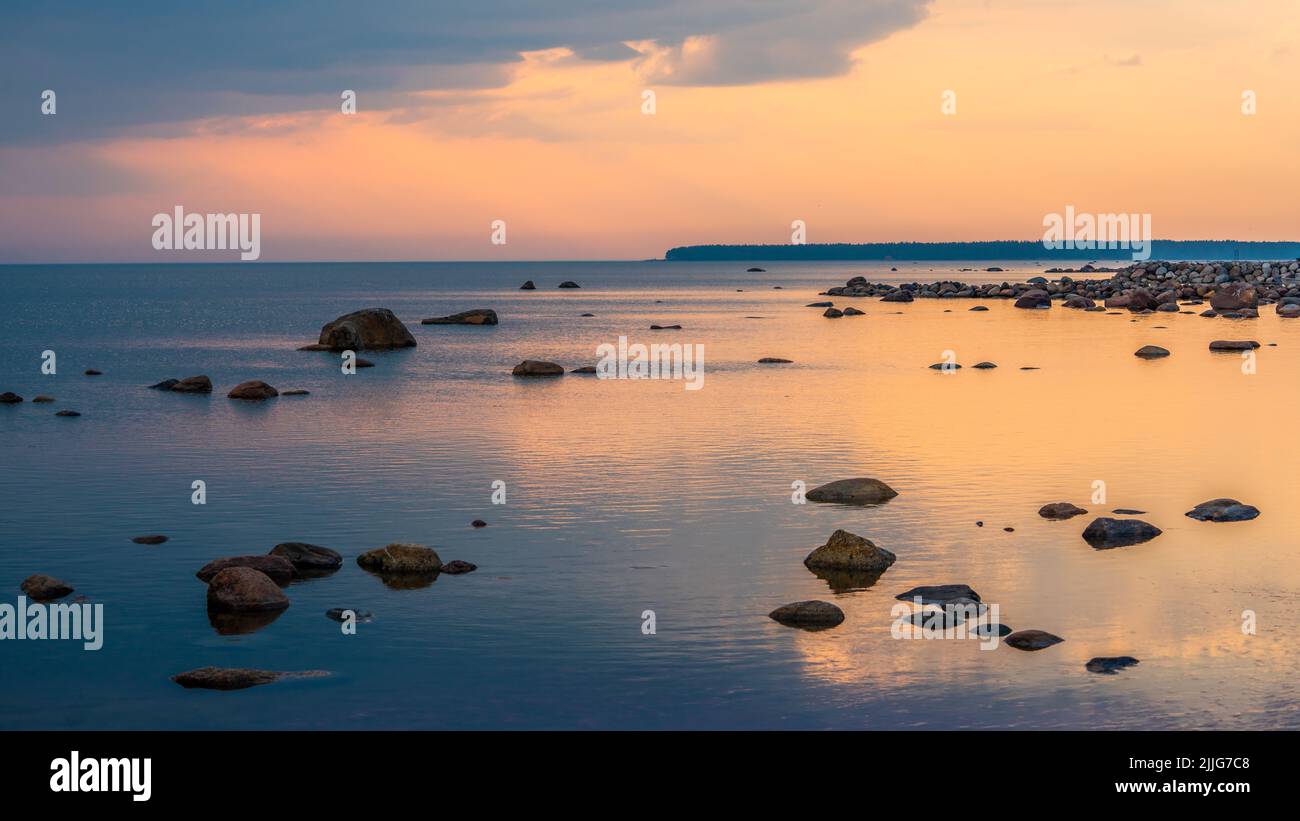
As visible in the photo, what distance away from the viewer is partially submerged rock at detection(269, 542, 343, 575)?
936 inches

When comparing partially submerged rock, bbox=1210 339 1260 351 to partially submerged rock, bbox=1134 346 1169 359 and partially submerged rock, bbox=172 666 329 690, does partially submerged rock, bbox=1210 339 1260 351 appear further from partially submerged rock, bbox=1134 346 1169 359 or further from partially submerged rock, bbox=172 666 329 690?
partially submerged rock, bbox=172 666 329 690

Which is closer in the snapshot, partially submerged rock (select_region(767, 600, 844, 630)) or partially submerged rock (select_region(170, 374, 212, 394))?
partially submerged rock (select_region(767, 600, 844, 630))

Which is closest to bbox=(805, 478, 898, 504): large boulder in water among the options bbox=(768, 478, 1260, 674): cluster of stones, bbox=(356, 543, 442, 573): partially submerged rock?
bbox=(768, 478, 1260, 674): cluster of stones

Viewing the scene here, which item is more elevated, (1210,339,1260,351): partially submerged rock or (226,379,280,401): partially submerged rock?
(1210,339,1260,351): partially submerged rock

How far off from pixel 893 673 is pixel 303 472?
21240 millimetres

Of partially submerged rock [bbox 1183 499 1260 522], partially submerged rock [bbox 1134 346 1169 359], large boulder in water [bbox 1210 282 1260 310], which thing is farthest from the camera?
large boulder in water [bbox 1210 282 1260 310]

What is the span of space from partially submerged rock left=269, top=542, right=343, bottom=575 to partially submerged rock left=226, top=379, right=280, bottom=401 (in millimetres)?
31830

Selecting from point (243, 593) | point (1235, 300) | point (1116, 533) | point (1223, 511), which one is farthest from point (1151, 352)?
point (243, 593)

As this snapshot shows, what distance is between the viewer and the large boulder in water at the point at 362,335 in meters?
83.1

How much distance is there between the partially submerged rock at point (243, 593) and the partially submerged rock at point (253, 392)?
1337 inches

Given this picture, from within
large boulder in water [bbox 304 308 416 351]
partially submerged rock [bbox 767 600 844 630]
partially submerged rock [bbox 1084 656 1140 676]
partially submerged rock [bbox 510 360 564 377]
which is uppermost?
large boulder in water [bbox 304 308 416 351]

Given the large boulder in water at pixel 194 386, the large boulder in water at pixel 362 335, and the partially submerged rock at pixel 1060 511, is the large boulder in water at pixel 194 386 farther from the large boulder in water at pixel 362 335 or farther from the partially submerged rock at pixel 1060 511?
the partially submerged rock at pixel 1060 511
